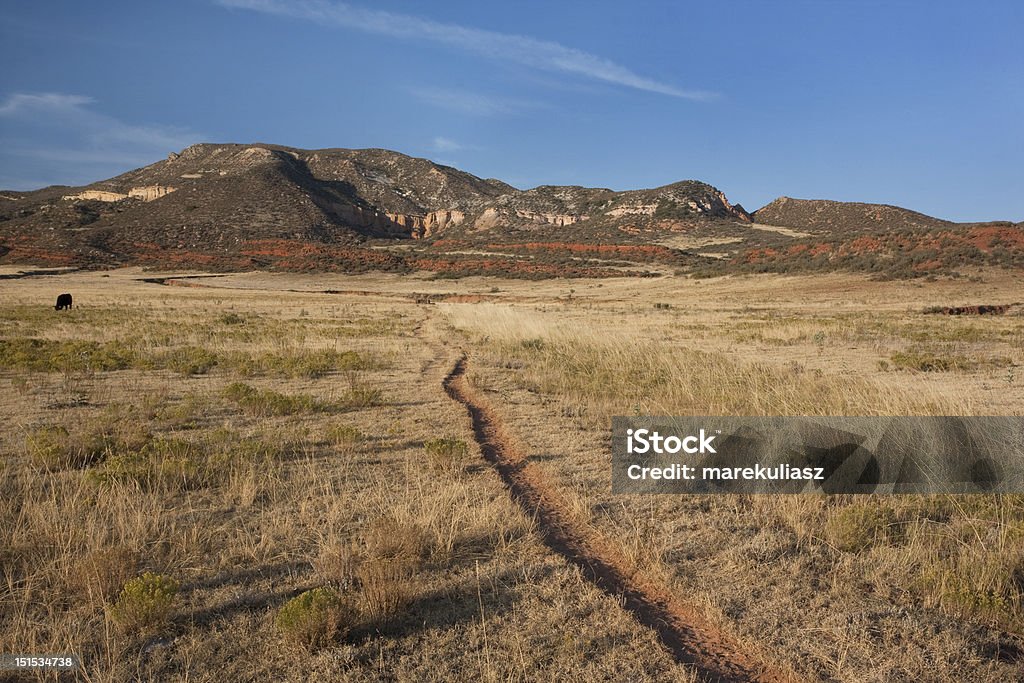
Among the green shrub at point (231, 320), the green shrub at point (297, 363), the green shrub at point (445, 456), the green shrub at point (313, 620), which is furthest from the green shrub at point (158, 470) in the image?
the green shrub at point (231, 320)

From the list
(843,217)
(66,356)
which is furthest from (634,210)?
(66,356)

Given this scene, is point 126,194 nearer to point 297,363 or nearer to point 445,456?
point 297,363

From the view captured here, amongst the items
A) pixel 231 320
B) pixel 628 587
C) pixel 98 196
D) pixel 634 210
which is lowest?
pixel 628 587

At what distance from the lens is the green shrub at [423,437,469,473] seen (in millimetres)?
6238

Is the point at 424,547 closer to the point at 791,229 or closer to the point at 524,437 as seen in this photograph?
the point at 524,437

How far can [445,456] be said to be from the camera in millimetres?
6383

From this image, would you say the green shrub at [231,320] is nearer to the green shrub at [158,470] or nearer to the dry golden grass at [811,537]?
the dry golden grass at [811,537]

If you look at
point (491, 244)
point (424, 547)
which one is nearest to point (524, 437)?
point (424, 547)

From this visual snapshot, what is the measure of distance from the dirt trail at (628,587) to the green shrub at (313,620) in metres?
1.65

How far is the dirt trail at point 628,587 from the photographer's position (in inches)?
125

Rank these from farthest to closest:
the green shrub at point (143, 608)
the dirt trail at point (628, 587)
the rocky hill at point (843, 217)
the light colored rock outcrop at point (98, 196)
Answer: the light colored rock outcrop at point (98, 196), the rocky hill at point (843, 217), the green shrub at point (143, 608), the dirt trail at point (628, 587)

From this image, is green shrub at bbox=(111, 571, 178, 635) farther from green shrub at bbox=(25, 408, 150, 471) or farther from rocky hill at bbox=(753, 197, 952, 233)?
rocky hill at bbox=(753, 197, 952, 233)

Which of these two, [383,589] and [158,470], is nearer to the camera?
[383,589]

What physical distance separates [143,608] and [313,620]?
→ 99 cm
